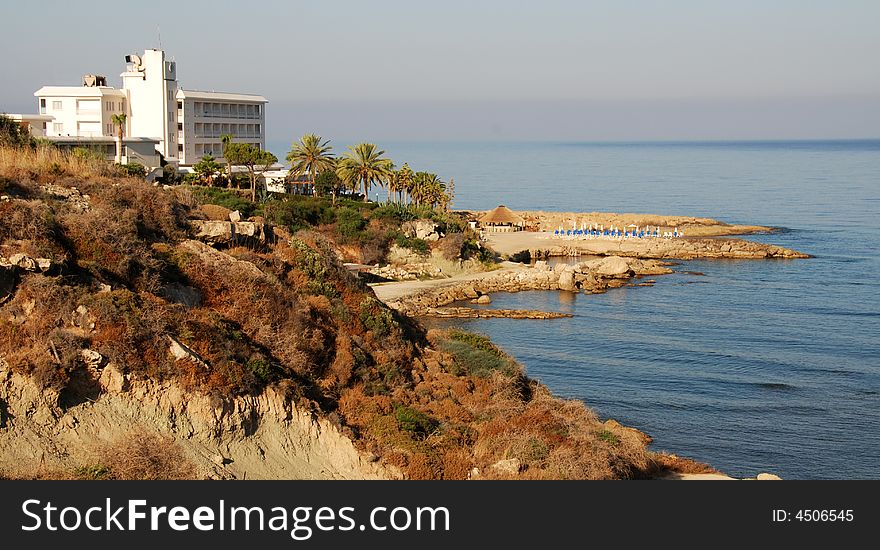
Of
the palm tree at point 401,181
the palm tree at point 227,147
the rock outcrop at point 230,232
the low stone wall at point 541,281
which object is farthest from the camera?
the palm tree at point 401,181

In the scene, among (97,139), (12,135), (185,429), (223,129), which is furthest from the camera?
(223,129)

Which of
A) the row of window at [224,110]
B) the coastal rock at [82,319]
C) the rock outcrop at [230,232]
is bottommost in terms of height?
the coastal rock at [82,319]

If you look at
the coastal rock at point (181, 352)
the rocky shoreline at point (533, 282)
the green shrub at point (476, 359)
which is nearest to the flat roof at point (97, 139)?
the rocky shoreline at point (533, 282)

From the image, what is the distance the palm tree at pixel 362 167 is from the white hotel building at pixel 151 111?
11.2 meters

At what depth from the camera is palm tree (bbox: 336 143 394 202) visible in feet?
273

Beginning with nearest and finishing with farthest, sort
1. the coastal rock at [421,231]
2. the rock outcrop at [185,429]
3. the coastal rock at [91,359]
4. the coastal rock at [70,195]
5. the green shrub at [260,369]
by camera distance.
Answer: the rock outcrop at [185,429]
the coastal rock at [91,359]
the green shrub at [260,369]
the coastal rock at [70,195]
the coastal rock at [421,231]

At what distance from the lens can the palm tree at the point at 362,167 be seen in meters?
83.2

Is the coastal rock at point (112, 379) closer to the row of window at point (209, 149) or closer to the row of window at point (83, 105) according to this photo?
the row of window at point (83, 105)

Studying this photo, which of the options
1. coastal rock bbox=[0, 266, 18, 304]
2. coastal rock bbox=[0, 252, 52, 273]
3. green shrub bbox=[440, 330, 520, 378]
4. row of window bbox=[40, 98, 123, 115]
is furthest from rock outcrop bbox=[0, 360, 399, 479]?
row of window bbox=[40, 98, 123, 115]

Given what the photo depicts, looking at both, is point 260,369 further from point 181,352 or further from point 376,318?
point 376,318

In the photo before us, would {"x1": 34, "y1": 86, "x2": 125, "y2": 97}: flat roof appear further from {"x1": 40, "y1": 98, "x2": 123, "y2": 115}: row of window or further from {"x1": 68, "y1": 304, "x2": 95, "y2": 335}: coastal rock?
{"x1": 68, "y1": 304, "x2": 95, "y2": 335}: coastal rock

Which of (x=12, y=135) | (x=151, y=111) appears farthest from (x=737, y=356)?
(x=151, y=111)

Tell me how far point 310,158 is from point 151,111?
13.4 meters

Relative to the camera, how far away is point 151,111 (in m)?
79.8
